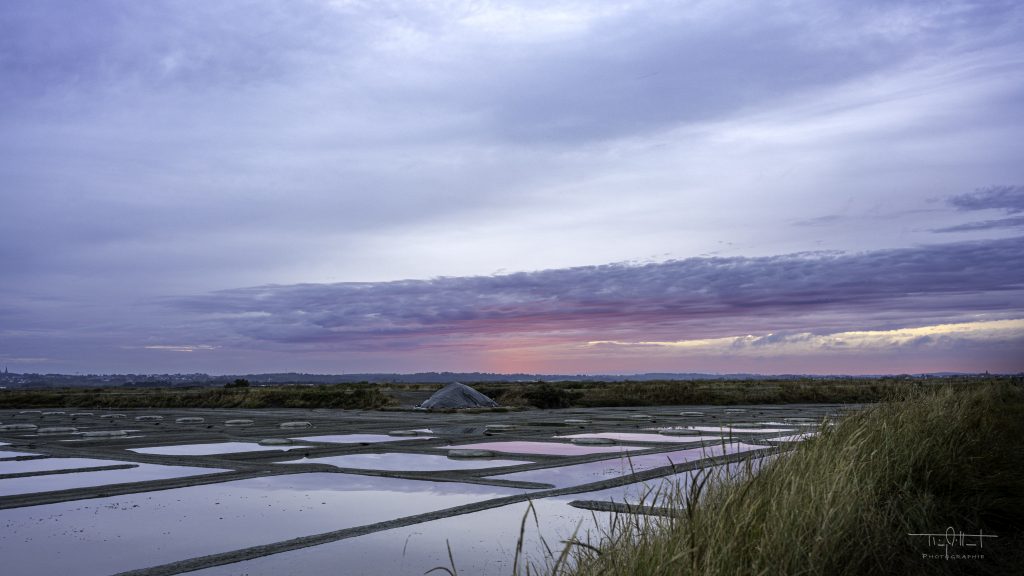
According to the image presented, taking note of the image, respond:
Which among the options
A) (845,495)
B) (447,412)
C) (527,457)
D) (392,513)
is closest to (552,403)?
(447,412)

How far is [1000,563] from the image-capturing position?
17.8 ft

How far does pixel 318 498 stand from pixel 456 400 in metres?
23.5

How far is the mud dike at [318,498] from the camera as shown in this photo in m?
5.43

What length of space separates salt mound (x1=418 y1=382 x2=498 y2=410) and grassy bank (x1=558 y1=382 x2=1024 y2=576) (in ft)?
73.6

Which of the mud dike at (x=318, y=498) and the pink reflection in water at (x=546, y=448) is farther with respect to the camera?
the pink reflection in water at (x=546, y=448)

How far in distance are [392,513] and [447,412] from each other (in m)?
21.4

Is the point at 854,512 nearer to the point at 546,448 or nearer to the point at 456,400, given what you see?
the point at 546,448

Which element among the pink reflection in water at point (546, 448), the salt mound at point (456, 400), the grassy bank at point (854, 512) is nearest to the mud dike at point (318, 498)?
the pink reflection in water at point (546, 448)

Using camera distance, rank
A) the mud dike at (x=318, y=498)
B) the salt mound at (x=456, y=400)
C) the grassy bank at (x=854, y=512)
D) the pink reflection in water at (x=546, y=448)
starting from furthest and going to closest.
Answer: the salt mound at (x=456, y=400) → the pink reflection in water at (x=546, y=448) → the mud dike at (x=318, y=498) → the grassy bank at (x=854, y=512)

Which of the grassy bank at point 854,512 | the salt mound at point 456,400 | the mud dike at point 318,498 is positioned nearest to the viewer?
the grassy bank at point 854,512

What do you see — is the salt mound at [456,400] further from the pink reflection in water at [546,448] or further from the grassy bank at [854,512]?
the grassy bank at [854,512]

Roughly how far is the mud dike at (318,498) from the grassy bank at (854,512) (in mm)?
290

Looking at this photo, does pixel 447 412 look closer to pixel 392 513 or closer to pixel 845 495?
pixel 392 513

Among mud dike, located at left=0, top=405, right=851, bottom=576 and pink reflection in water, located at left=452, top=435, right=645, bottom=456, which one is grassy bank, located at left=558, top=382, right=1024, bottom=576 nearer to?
mud dike, located at left=0, top=405, right=851, bottom=576
